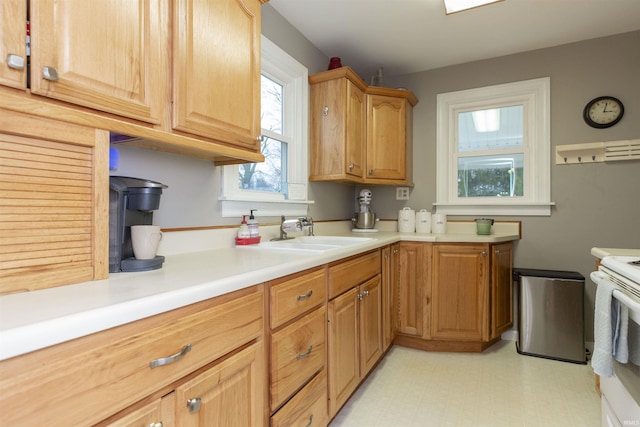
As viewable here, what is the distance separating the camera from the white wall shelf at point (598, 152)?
2438 mm

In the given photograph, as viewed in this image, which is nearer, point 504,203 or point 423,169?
point 504,203

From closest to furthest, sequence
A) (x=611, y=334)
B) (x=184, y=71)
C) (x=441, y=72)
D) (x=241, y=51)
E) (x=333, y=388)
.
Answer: (x=184, y=71) → (x=611, y=334) → (x=241, y=51) → (x=333, y=388) → (x=441, y=72)

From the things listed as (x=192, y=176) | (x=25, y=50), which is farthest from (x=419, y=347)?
(x=25, y=50)

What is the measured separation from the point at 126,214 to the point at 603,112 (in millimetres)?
3290

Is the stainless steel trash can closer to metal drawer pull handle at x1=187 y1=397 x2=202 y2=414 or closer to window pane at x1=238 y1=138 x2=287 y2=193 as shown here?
window pane at x1=238 y1=138 x2=287 y2=193

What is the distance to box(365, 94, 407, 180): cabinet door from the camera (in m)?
2.78

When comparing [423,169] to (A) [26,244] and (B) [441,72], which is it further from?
(A) [26,244]

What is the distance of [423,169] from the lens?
10.3ft

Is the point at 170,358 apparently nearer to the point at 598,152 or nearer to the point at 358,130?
the point at 358,130

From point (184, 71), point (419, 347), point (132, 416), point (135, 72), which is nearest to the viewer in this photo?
point (132, 416)

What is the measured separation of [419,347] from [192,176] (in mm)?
2116

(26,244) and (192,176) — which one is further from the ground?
(192,176)

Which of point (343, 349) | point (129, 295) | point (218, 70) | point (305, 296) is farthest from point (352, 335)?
point (218, 70)

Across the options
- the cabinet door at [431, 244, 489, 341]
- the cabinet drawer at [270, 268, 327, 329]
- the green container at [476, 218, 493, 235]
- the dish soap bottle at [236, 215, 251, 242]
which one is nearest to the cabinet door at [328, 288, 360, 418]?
the cabinet drawer at [270, 268, 327, 329]
